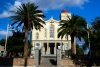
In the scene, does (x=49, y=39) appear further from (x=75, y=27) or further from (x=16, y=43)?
(x=75, y=27)

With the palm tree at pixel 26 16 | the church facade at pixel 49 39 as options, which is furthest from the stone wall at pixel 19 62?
the church facade at pixel 49 39

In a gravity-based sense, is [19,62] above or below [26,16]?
below

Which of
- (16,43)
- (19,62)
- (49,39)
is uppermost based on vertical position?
(49,39)

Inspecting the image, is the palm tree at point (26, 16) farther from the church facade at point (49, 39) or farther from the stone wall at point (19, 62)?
the church facade at point (49, 39)

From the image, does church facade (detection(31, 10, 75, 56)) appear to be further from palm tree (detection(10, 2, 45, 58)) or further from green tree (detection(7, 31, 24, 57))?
palm tree (detection(10, 2, 45, 58))

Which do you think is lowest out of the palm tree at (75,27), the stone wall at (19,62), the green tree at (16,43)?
the stone wall at (19,62)

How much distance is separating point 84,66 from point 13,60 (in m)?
12.0

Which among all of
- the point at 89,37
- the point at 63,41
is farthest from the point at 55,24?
the point at 89,37

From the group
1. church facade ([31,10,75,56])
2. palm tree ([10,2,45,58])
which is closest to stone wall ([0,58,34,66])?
A: palm tree ([10,2,45,58])

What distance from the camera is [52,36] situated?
174ft

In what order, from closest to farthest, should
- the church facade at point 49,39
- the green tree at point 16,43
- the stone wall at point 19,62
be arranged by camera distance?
the stone wall at point 19,62 < the green tree at point 16,43 < the church facade at point 49,39

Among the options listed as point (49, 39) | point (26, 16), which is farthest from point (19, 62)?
point (49, 39)

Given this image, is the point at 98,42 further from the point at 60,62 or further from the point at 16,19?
the point at 16,19

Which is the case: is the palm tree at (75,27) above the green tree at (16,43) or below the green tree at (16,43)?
above
